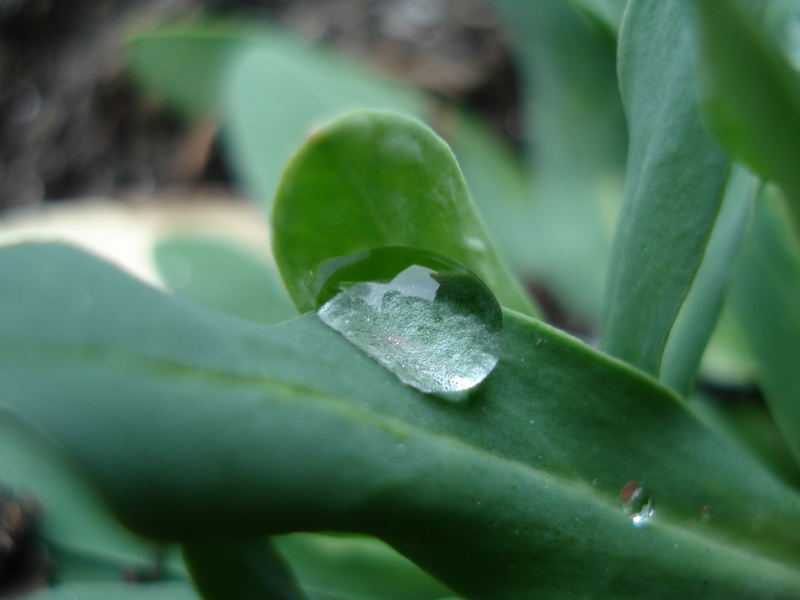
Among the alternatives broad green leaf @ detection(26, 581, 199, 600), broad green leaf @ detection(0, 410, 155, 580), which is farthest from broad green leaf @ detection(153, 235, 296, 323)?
broad green leaf @ detection(26, 581, 199, 600)

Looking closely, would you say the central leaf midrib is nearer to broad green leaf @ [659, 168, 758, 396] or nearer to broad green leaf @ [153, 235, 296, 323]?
broad green leaf @ [659, 168, 758, 396]

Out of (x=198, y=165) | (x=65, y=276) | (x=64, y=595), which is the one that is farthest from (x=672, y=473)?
(x=198, y=165)

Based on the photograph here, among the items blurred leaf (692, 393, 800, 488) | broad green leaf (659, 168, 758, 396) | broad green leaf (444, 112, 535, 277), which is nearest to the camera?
broad green leaf (659, 168, 758, 396)

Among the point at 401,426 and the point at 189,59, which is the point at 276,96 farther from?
the point at 401,426

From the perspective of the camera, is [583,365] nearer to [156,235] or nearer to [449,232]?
[449,232]

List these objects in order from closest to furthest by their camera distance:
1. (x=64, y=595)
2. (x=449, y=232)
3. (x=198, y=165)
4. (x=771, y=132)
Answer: (x=771, y=132) → (x=449, y=232) → (x=64, y=595) → (x=198, y=165)
